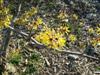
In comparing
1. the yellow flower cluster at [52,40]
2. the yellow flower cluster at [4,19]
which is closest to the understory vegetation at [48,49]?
the yellow flower cluster at [4,19]

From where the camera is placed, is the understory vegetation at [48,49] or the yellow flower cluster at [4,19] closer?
the yellow flower cluster at [4,19]

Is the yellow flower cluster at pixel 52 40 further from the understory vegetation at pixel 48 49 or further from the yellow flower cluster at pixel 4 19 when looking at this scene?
the understory vegetation at pixel 48 49

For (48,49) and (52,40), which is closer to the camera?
(52,40)

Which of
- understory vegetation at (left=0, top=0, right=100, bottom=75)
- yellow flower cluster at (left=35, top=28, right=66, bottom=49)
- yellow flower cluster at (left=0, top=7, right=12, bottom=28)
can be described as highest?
yellow flower cluster at (left=0, top=7, right=12, bottom=28)

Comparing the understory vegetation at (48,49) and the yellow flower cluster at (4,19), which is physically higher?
the yellow flower cluster at (4,19)

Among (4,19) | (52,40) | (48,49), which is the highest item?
(4,19)

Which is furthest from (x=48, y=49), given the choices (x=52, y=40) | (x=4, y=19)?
(x=52, y=40)

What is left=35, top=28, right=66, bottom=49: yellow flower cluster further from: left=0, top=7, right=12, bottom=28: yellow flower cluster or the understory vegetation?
the understory vegetation

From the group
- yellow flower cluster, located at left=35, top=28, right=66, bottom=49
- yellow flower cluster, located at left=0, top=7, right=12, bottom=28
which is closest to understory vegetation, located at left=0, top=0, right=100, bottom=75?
yellow flower cluster, located at left=0, top=7, right=12, bottom=28

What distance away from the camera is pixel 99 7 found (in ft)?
29.7

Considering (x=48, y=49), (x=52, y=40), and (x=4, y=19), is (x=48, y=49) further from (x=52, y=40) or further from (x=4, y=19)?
(x=52, y=40)

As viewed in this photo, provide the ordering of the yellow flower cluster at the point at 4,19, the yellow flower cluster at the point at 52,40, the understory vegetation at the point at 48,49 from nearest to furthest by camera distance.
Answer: the yellow flower cluster at the point at 52,40 < the yellow flower cluster at the point at 4,19 < the understory vegetation at the point at 48,49

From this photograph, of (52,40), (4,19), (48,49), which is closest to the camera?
(52,40)

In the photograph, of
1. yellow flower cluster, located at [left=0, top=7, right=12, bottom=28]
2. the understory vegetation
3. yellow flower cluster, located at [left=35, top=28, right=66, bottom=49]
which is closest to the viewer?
yellow flower cluster, located at [left=35, top=28, right=66, bottom=49]
